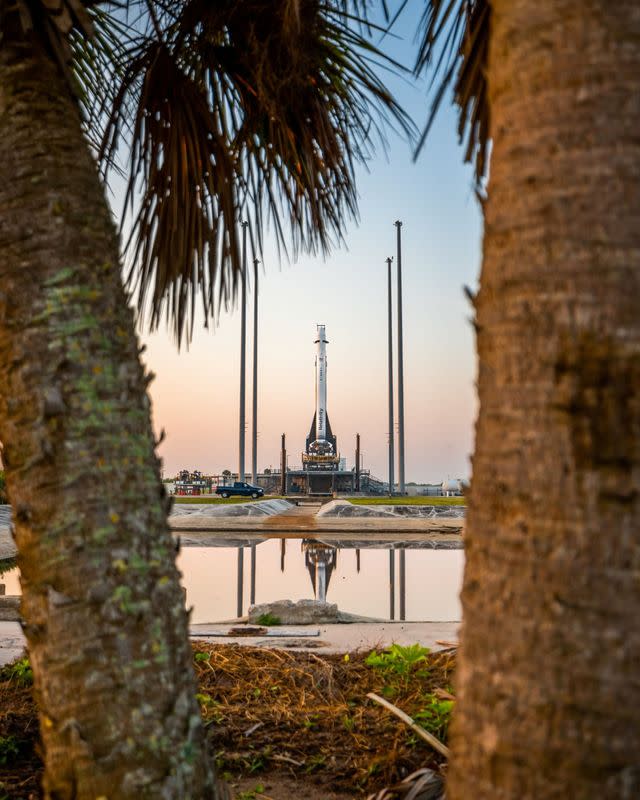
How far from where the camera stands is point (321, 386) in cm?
4756

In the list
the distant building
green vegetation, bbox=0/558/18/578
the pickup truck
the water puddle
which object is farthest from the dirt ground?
the distant building

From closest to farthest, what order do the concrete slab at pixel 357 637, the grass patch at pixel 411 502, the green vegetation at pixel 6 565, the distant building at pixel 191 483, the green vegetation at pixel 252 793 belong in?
the green vegetation at pixel 252 793 < the concrete slab at pixel 357 637 < the green vegetation at pixel 6 565 < the grass patch at pixel 411 502 < the distant building at pixel 191 483

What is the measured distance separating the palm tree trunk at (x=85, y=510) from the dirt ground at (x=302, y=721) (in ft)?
0.78

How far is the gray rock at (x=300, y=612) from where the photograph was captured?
5914 millimetres

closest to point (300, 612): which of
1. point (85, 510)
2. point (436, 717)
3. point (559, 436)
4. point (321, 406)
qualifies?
point (436, 717)

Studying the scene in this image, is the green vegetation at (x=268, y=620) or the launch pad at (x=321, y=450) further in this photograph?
the launch pad at (x=321, y=450)

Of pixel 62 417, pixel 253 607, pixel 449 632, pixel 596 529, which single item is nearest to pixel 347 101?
pixel 62 417

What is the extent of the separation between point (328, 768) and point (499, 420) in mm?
1799

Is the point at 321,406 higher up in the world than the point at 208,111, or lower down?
higher up

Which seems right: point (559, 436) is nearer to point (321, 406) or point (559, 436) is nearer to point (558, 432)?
point (558, 432)

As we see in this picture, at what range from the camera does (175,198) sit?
109 inches

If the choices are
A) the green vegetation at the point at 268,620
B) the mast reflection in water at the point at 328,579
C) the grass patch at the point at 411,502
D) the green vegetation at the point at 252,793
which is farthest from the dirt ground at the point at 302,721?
the grass patch at the point at 411,502

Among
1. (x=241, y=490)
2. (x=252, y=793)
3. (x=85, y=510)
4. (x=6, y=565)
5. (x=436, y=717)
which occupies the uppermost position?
(x=85, y=510)

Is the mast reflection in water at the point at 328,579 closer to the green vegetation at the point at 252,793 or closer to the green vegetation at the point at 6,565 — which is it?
the green vegetation at the point at 6,565
